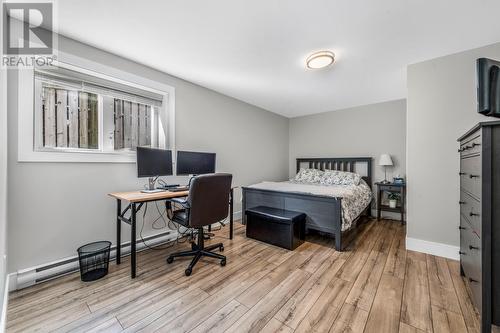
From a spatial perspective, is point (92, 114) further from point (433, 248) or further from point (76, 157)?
point (433, 248)

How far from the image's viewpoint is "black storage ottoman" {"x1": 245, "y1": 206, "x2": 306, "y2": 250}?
8.14 ft

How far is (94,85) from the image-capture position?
2.20m

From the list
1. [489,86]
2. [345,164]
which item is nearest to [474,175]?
[489,86]

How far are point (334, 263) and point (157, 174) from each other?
2.17 meters

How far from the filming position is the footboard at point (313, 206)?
2477mm

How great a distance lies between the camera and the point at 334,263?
2.16 meters

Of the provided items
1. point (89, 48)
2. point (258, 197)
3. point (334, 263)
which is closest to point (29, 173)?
point (89, 48)

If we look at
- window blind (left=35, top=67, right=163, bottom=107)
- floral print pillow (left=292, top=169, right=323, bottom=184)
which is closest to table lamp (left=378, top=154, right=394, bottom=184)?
floral print pillow (left=292, top=169, right=323, bottom=184)

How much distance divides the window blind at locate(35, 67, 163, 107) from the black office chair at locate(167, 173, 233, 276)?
1.43 metres

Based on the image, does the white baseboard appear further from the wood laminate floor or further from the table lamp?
the table lamp

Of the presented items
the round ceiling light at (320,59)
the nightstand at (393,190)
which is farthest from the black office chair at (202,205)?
the nightstand at (393,190)

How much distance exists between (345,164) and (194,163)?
319 cm

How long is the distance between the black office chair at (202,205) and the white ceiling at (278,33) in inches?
53.2

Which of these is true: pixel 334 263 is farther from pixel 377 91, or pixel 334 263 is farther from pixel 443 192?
pixel 377 91
